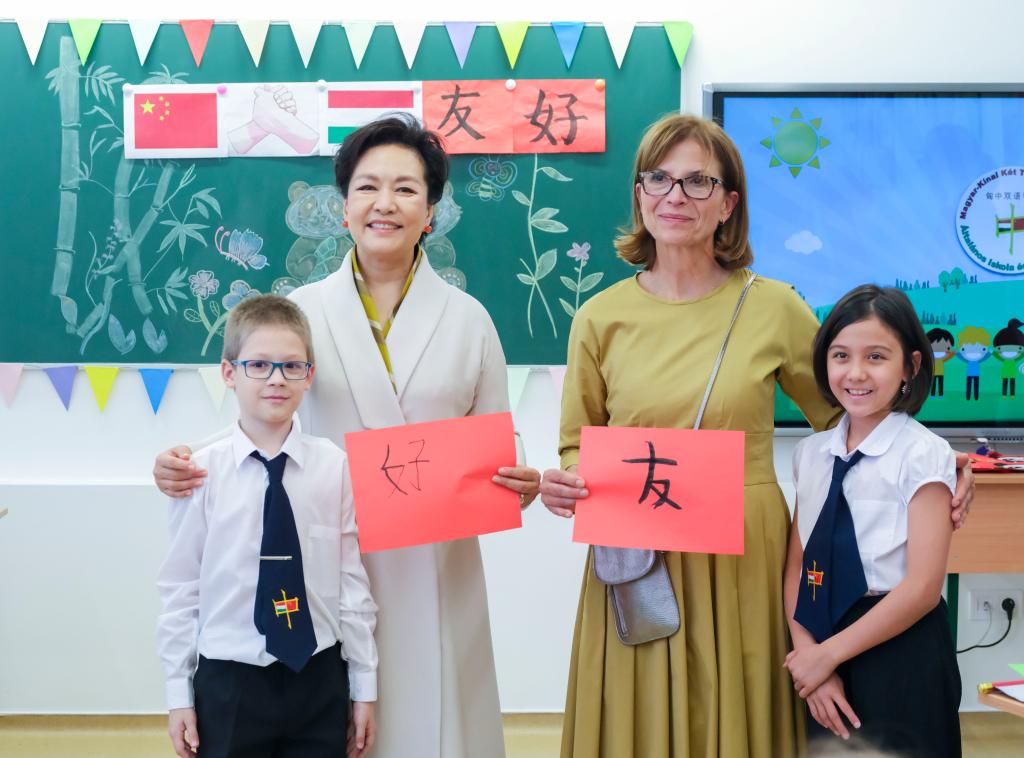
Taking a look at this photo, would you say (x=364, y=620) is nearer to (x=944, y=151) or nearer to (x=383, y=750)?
(x=383, y=750)

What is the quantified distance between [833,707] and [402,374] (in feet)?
2.98

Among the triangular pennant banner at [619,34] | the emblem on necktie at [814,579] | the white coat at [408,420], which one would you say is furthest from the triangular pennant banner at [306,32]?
the emblem on necktie at [814,579]

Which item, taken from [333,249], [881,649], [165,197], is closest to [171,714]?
[881,649]

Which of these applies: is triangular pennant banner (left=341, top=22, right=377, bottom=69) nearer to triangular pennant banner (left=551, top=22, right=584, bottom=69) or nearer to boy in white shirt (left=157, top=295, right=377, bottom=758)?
triangular pennant banner (left=551, top=22, right=584, bottom=69)

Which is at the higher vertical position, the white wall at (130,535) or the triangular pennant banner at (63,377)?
the triangular pennant banner at (63,377)

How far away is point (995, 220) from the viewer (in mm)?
2977

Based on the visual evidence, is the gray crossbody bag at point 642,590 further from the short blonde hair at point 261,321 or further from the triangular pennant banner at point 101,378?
the triangular pennant banner at point 101,378

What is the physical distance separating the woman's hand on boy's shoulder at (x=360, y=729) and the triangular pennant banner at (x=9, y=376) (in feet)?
7.03

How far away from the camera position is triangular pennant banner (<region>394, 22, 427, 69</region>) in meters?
2.92

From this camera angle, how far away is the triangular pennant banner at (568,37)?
2926mm

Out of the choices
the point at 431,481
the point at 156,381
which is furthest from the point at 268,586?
the point at 156,381

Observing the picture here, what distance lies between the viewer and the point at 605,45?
2953 mm

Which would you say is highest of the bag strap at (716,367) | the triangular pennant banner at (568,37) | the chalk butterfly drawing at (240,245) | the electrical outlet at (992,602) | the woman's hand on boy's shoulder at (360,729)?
the triangular pennant banner at (568,37)

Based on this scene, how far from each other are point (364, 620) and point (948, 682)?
37.1 inches
